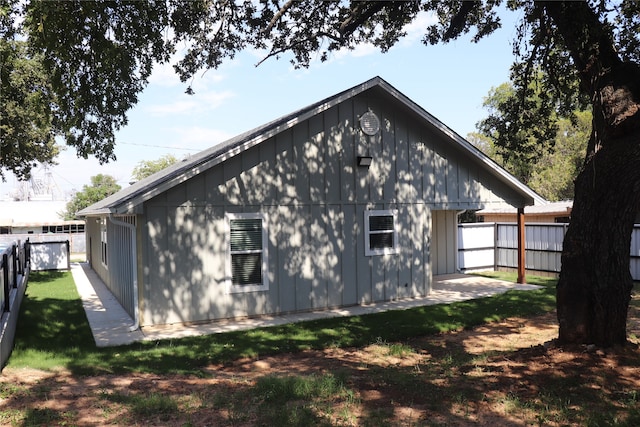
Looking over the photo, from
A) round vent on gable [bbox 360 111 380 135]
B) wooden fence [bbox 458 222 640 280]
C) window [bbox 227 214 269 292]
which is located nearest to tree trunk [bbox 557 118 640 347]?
round vent on gable [bbox 360 111 380 135]

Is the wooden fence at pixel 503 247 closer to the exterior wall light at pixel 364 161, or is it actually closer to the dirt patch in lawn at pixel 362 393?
the exterior wall light at pixel 364 161

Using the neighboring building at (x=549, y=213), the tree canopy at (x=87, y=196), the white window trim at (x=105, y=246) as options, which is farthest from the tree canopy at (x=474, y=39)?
the tree canopy at (x=87, y=196)

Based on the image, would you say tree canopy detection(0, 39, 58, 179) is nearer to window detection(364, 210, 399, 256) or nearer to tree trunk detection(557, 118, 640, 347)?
window detection(364, 210, 399, 256)

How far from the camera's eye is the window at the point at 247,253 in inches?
409

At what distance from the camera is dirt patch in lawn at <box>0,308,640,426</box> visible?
491 cm

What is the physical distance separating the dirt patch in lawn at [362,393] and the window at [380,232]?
472 centimetres

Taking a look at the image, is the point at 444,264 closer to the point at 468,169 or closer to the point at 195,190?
the point at 468,169

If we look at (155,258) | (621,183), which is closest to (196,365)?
(155,258)

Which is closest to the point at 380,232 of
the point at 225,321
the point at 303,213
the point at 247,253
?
the point at 303,213

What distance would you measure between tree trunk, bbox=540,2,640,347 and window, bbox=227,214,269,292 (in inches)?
243

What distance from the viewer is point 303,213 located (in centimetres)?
1117

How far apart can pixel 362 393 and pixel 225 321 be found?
525 cm

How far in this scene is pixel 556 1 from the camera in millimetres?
6684

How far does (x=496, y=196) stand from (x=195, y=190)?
8.73m
